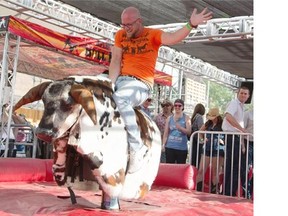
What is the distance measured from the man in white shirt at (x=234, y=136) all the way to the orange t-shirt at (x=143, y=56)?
1999 millimetres

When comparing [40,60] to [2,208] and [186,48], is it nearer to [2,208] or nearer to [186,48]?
[186,48]

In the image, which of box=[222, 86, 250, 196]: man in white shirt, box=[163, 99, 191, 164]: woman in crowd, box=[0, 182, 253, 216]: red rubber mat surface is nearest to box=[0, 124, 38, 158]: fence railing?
box=[163, 99, 191, 164]: woman in crowd

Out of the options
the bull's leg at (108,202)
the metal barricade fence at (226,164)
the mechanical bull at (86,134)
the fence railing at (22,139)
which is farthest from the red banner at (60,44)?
the bull's leg at (108,202)

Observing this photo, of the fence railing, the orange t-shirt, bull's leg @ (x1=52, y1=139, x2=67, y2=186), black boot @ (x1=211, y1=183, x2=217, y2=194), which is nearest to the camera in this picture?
bull's leg @ (x1=52, y1=139, x2=67, y2=186)

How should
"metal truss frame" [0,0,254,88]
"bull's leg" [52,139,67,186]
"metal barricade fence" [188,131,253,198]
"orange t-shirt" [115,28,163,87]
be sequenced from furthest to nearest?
1. "metal truss frame" [0,0,254,88]
2. "metal barricade fence" [188,131,253,198]
3. "orange t-shirt" [115,28,163,87]
4. "bull's leg" [52,139,67,186]

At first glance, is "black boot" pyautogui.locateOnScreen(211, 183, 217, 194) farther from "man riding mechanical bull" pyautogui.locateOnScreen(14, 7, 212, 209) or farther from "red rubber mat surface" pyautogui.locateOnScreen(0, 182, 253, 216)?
"man riding mechanical bull" pyautogui.locateOnScreen(14, 7, 212, 209)

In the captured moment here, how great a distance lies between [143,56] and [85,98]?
82 centimetres

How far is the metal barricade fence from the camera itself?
15.6ft

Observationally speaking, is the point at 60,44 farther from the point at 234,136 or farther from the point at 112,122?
the point at 112,122

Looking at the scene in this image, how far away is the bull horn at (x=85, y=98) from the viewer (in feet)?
7.93

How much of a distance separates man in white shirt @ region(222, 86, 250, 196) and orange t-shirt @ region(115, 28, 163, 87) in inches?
A: 78.7

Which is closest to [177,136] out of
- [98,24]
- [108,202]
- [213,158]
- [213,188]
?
[213,158]
